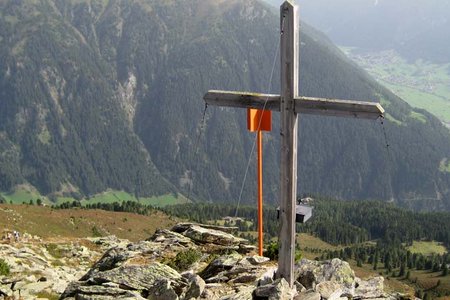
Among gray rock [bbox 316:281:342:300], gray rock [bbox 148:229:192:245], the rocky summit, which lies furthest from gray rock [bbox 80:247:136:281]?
gray rock [bbox 316:281:342:300]

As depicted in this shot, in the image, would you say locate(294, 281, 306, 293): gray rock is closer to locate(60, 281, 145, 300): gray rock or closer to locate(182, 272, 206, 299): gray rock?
locate(182, 272, 206, 299): gray rock

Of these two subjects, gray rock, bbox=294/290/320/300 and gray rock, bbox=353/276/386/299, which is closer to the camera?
gray rock, bbox=294/290/320/300

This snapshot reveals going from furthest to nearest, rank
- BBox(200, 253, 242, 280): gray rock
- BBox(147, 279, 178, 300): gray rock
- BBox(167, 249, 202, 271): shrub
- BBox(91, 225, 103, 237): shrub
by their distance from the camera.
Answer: BBox(91, 225, 103, 237): shrub → BBox(167, 249, 202, 271): shrub → BBox(200, 253, 242, 280): gray rock → BBox(147, 279, 178, 300): gray rock

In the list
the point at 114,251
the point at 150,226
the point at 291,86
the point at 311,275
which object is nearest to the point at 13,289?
the point at 114,251

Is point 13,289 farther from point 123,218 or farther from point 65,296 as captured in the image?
point 123,218

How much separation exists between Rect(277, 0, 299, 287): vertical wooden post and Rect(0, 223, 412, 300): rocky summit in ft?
4.56

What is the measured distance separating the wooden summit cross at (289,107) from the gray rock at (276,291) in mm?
486

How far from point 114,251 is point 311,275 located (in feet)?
60.9

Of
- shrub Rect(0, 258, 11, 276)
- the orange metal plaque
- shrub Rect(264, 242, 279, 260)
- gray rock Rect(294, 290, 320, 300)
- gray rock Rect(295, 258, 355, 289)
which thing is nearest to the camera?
gray rock Rect(294, 290, 320, 300)

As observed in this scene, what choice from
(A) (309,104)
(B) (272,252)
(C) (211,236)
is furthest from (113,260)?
(A) (309,104)

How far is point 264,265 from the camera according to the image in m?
28.5

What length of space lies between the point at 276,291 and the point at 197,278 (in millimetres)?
5120

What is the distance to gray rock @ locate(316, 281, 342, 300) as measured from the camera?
23375 mm

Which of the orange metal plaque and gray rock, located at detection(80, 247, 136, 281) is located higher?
the orange metal plaque
